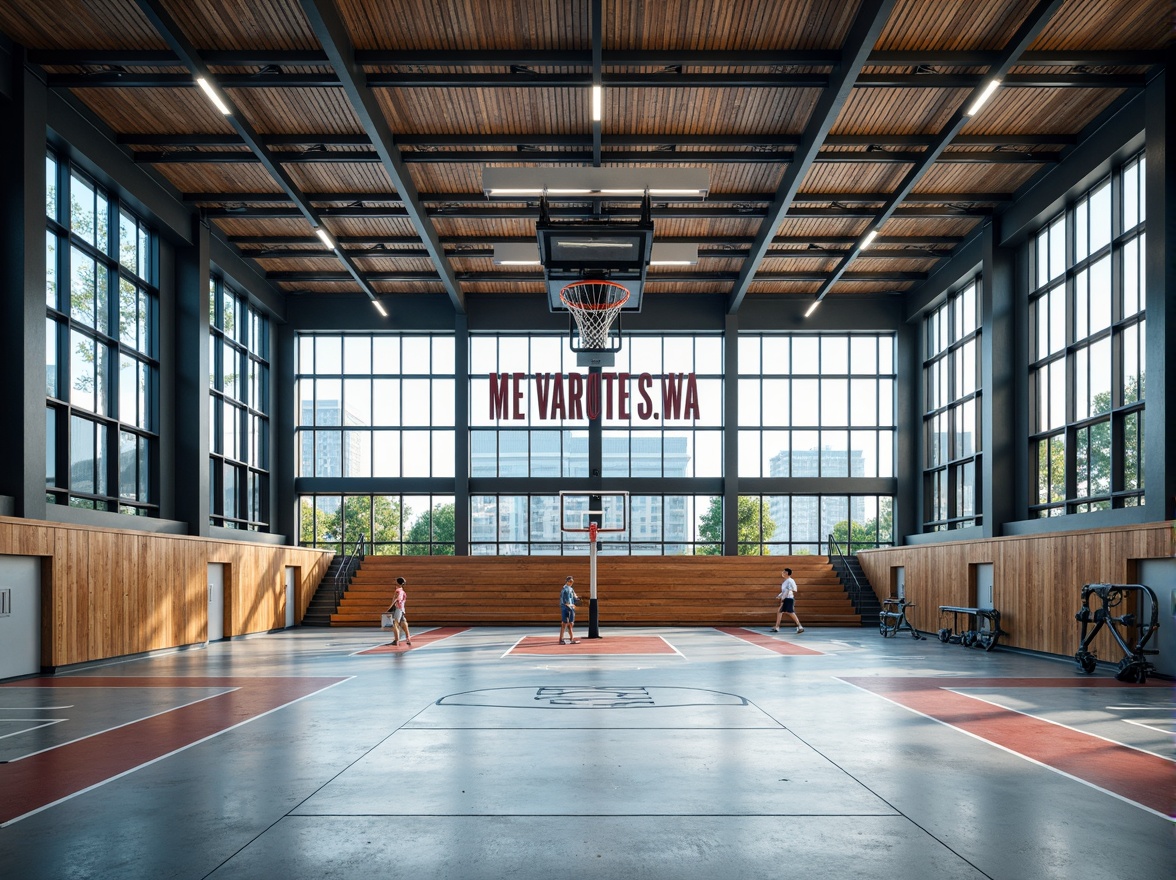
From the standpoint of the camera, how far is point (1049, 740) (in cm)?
966

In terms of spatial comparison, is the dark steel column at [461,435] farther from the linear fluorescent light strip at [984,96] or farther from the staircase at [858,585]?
the linear fluorescent light strip at [984,96]

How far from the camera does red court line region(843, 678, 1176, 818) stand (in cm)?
763

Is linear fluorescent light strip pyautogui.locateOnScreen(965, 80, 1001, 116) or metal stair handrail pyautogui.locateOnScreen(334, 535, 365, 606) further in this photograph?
metal stair handrail pyautogui.locateOnScreen(334, 535, 365, 606)

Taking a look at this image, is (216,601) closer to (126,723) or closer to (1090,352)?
(126,723)

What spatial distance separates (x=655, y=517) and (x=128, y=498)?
59.4 feet

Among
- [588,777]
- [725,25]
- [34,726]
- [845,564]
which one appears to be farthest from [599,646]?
[845,564]

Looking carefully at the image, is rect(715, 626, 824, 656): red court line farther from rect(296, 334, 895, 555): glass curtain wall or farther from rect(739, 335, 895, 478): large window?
rect(739, 335, 895, 478): large window

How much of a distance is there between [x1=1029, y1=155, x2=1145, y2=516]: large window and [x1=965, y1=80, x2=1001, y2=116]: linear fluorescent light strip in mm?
3962

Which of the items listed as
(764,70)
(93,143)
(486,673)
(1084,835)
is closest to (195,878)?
(1084,835)

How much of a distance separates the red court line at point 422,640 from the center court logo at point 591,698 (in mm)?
7351

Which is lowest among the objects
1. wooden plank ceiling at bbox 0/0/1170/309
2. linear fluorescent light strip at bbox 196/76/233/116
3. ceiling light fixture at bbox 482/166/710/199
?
ceiling light fixture at bbox 482/166/710/199

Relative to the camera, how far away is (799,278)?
32375 millimetres

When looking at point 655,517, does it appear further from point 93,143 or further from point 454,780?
point 454,780

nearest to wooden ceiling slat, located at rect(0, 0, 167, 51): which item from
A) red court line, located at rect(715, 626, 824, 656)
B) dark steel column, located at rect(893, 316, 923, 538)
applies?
red court line, located at rect(715, 626, 824, 656)
